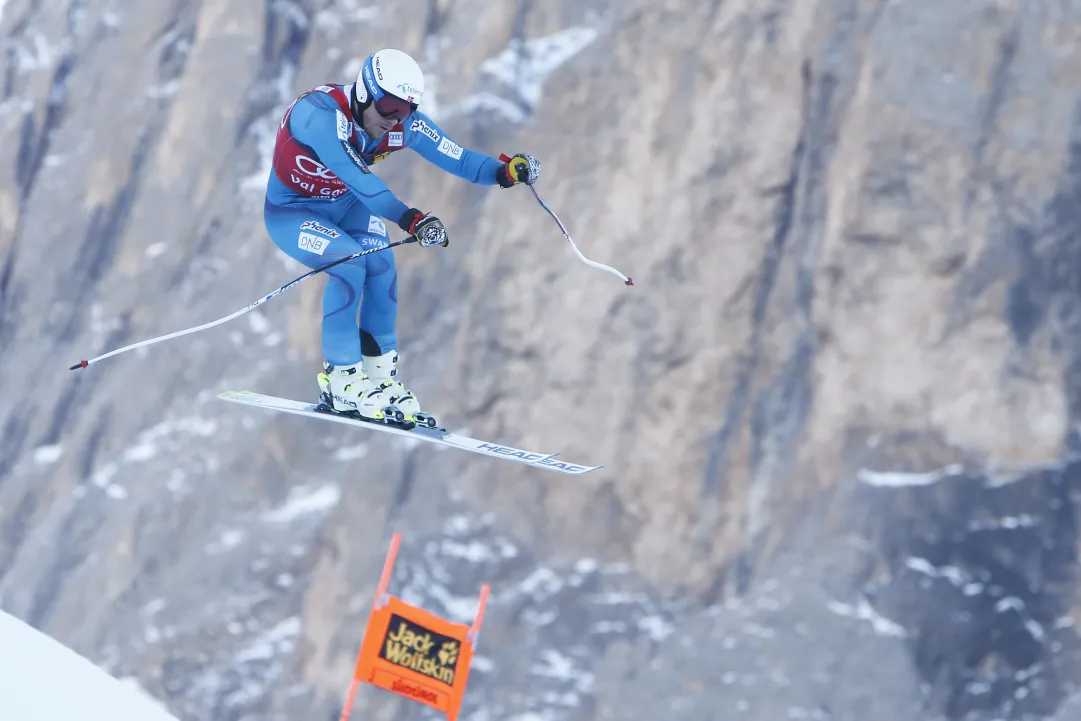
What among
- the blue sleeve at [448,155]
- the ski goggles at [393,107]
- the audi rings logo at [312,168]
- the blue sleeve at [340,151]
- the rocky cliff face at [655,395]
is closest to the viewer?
the blue sleeve at [340,151]

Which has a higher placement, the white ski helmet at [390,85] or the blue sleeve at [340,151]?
the white ski helmet at [390,85]

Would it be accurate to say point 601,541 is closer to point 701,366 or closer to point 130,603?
point 701,366

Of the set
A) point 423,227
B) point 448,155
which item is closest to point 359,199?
point 423,227

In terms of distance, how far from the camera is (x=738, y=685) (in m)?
15.5

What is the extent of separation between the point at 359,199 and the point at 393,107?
1.94 feet

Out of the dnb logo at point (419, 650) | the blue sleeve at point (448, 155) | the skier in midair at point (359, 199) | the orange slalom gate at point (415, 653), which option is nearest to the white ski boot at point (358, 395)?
the skier in midair at point (359, 199)

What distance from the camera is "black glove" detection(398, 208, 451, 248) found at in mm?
6816

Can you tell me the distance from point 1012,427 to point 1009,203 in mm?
2872

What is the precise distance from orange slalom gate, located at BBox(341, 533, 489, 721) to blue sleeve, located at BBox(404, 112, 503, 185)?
6.10 metres

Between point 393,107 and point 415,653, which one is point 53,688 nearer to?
point 393,107

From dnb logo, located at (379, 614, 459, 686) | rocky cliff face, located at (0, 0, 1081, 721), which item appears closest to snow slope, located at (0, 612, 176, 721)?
dnb logo, located at (379, 614, 459, 686)

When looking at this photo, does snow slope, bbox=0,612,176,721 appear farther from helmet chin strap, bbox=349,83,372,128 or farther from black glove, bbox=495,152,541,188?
black glove, bbox=495,152,541,188

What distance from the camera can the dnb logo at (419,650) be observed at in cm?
1318

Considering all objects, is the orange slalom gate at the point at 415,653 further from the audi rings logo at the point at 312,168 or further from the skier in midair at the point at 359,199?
the audi rings logo at the point at 312,168
